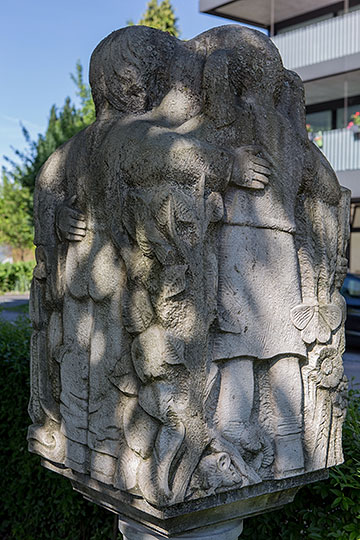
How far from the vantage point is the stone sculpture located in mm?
2201

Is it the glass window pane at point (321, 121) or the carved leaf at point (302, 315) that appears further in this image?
the glass window pane at point (321, 121)

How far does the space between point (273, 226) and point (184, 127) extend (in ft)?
1.56

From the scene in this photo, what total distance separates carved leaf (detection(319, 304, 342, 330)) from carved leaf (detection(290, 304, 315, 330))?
0.23 ft

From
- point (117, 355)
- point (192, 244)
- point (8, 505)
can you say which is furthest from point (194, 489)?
point (8, 505)

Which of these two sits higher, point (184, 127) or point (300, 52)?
point (300, 52)

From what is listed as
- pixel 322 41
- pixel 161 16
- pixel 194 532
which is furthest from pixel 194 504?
pixel 161 16

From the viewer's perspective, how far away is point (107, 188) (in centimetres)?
240

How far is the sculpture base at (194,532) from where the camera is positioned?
2.43m

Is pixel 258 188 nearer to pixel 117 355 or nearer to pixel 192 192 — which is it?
pixel 192 192

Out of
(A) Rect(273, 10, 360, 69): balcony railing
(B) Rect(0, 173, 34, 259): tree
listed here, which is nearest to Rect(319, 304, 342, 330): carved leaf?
(A) Rect(273, 10, 360, 69): balcony railing

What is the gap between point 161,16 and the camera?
17.6m

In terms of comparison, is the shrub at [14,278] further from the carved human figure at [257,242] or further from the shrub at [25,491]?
the carved human figure at [257,242]

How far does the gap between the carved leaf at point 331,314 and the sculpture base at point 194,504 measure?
0.58 m

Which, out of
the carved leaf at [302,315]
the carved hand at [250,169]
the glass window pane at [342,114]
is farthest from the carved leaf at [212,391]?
the glass window pane at [342,114]
